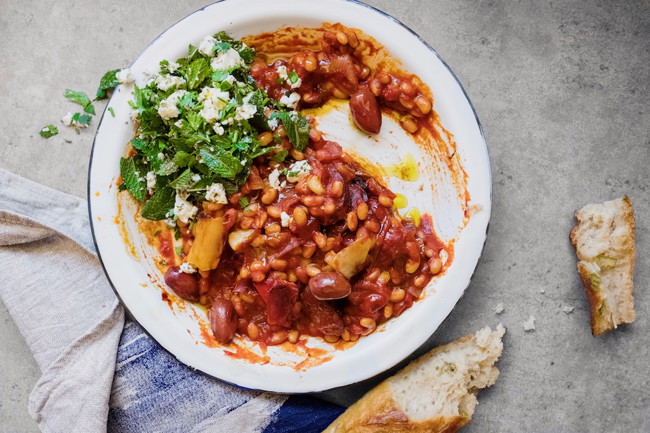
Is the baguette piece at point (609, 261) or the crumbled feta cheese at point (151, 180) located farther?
the baguette piece at point (609, 261)

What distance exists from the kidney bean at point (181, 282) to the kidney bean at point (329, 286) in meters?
0.63

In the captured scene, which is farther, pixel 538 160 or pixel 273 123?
pixel 538 160

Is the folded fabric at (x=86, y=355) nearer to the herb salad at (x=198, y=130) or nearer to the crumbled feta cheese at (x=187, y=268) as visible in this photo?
the crumbled feta cheese at (x=187, y=268)

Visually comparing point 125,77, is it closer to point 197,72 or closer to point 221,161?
point 197,72

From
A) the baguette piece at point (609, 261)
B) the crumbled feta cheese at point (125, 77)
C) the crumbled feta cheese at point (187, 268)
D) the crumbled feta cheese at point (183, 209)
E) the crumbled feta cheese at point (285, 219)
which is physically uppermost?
the crumbled feta cheese at point (125, 77)

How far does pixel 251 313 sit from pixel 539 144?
184cm

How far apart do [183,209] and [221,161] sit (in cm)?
33

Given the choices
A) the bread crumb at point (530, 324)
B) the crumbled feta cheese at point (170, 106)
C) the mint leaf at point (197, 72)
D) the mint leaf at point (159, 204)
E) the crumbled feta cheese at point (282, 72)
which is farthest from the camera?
the bread crumb at point (530, 324)

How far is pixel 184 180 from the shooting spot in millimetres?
2715

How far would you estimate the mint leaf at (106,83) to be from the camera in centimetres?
300

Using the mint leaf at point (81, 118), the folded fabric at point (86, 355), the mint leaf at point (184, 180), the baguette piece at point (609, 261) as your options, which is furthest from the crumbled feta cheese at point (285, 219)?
the baguette piece at point (609, 261)

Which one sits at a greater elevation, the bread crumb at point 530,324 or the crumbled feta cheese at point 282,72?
the crumbled feta cheese at point 282,72

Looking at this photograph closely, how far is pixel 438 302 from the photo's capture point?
9.04ft

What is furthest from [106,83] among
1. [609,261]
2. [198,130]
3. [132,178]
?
[609,261]
